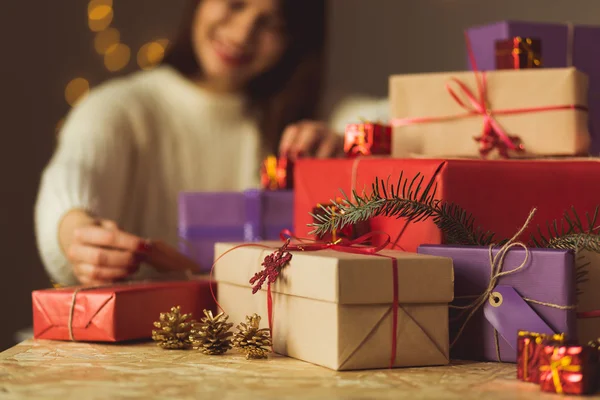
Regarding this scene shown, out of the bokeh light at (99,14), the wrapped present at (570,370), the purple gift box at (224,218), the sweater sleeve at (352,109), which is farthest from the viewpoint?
the bokeh light at (99,14)

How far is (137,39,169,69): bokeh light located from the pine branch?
174cm

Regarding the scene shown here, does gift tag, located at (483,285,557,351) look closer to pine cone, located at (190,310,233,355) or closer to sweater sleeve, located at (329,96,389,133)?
pine cone, located at (190,310,233,355)

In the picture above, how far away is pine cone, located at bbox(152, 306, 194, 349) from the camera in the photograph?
96cm

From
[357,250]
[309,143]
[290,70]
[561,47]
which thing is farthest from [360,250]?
[290,70]

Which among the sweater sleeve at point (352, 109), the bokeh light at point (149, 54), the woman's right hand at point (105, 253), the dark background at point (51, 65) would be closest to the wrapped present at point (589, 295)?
the woman's right hand at point (105, 253)

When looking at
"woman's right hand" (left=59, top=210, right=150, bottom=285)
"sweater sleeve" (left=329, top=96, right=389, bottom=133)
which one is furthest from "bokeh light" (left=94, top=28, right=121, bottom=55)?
"woman's right hand" (left=59, top=210, right=150, bottom=285)

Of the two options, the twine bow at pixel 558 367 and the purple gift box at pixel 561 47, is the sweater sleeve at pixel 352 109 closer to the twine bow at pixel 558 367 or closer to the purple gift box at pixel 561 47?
the purple gift box at pixel 561 47

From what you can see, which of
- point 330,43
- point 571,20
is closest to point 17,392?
point 571,20

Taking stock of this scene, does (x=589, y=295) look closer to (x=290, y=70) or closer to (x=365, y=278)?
(x=365, y=278)

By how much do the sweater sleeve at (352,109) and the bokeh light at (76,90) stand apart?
79 cm

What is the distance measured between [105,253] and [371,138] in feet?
1.50

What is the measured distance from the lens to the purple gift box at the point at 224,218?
4.95 ft

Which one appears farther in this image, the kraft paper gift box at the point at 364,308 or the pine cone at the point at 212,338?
the pine cone at the point at 212,338

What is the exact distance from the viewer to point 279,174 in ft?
5.16
